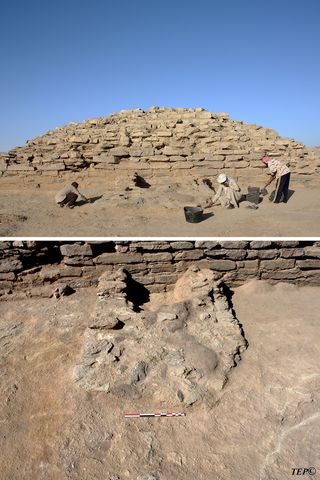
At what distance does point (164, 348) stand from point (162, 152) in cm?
934

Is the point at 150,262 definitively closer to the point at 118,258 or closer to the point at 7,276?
the point at 118,258

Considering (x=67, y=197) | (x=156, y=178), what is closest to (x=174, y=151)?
(x=156, y=178)

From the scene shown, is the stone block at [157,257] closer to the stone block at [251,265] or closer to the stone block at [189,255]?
the stone block at [189,255]

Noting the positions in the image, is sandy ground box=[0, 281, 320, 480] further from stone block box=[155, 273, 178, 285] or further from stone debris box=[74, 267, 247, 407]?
stone block box=[155, 273, 178, 285]

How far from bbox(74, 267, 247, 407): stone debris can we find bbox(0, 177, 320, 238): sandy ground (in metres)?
2.06

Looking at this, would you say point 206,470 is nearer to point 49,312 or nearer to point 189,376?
point 189,376

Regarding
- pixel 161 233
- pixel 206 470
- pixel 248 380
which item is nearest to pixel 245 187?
pixel 161 233

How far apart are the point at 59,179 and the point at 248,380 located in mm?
9548

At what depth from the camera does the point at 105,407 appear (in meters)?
2.82

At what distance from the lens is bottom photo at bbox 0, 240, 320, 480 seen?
8.02 feet

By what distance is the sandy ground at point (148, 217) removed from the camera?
6223 mm

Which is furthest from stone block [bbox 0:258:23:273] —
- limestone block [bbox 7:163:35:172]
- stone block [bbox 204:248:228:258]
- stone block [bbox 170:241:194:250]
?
limestone block [bbox 7:163:35:172]

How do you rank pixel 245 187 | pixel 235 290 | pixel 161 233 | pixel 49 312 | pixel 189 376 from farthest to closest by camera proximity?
pixel 245 187 < pixel 161 233 < pixel 235 290 < pixel 49 312 < pixel 189 376

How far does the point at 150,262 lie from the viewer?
4.87 metres
